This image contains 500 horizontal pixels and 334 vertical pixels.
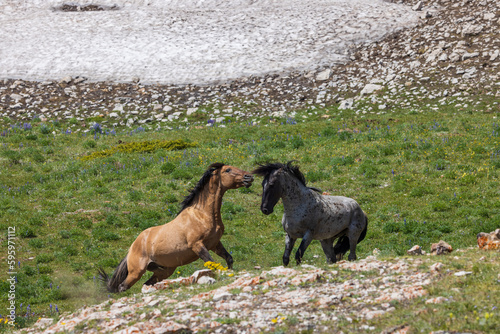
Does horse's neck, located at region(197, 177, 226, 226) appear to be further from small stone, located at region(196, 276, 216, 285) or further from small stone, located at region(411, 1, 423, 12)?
small stone, located at region(411, 1, 423, 12)

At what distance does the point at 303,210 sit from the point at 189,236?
262cm

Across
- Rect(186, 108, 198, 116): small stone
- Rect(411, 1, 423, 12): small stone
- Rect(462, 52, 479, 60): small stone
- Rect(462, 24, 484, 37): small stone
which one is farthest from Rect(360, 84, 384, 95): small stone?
Rect(411, 1, 423, 12): small stone

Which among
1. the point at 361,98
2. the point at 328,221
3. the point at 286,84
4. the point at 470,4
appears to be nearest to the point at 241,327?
the point at 328,221

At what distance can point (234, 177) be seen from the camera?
38.6 ft

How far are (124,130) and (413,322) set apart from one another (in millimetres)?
25013

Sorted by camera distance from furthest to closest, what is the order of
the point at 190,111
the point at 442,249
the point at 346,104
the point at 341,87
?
the point at 341,87 → the point at 190,111 → the point at 346,104 → the point at 442,249

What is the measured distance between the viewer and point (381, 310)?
7.39m

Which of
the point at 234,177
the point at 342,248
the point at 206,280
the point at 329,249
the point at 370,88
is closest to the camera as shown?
the point at 206,280

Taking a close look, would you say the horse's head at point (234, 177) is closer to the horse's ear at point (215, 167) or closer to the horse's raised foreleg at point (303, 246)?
the horse's ear at point (215, 167)

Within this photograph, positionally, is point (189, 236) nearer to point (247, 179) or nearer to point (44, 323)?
point (247, 179)

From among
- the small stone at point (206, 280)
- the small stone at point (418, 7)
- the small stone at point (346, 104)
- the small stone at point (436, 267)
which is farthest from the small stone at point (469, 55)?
the small stone at point (206, 280)

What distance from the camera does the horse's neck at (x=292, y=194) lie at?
11.9 metres

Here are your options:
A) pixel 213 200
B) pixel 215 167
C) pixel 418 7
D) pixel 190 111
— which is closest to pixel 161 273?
pixel 213 200

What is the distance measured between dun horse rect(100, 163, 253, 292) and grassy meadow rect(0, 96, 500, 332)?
130 cm
